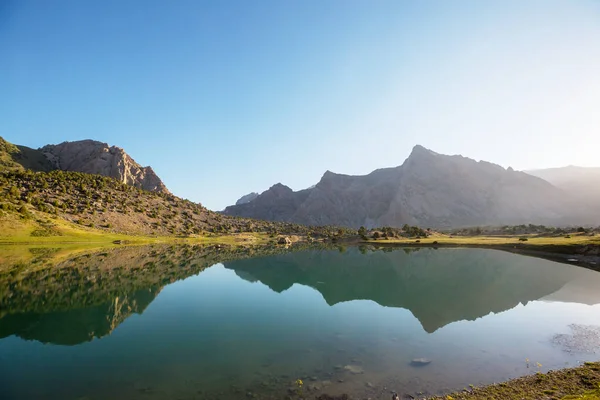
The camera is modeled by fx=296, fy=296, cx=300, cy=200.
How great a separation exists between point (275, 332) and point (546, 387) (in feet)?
66.5

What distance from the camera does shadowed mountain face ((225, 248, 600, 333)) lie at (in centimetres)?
3975

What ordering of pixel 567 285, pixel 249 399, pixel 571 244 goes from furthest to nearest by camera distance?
pixel 571 244 → pixel 567 285 → pixel 249 399

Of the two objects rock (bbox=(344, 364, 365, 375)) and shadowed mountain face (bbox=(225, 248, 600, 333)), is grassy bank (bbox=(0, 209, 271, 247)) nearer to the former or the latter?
shadowed mountain face (bbox=(225, 248, 600, 333))

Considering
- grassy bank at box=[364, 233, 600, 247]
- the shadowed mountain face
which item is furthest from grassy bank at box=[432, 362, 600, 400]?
grassy bank at box=[364, 233, 600, 247]

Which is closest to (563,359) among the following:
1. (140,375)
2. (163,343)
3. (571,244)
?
(140,375)

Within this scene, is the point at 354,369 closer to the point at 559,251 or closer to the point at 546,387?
the point at 546,387

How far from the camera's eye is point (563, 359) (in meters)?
21.1

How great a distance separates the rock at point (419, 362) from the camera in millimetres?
21062

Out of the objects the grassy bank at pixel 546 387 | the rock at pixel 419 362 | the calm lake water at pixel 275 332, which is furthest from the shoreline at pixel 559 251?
the rock at pixel 419 362

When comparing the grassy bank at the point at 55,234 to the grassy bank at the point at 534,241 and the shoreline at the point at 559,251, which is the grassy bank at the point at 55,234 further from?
the shoreline at the point at 559,251

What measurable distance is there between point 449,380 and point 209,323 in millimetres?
22896

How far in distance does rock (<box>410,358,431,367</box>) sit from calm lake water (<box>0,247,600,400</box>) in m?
0.38

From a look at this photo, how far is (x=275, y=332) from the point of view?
93.6ft

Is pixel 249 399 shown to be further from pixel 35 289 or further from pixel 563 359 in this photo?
pixel 35 289
